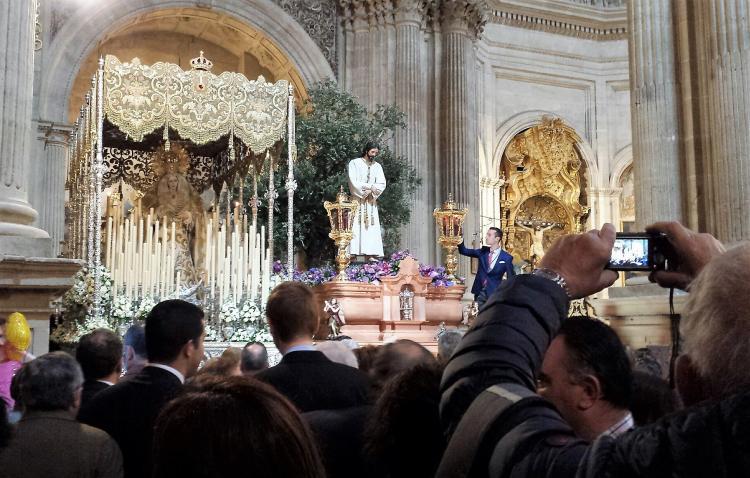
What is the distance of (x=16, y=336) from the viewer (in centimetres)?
492

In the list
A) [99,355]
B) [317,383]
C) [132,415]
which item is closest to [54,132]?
[99,355]

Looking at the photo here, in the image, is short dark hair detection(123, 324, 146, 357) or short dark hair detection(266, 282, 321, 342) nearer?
short dark hair detection(266, 282, 321, 342)

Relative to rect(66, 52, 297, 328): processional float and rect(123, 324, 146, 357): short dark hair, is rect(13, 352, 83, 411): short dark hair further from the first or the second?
rect(66, 52, 297, 328): processional float

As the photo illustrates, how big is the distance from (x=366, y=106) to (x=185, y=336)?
1288 cm

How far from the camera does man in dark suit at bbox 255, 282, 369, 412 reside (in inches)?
112

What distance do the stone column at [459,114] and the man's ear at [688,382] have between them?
1448 cm

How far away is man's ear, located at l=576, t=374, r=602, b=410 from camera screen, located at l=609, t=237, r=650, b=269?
388 millimetres

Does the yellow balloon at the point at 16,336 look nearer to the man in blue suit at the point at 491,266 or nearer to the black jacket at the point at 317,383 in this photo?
the black jacket at the point at 317,383

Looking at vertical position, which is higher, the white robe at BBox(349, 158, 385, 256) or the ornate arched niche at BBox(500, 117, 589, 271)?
the ornate arched niche at BBox(500, 117, 589, 271)

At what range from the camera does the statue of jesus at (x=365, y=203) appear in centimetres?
1173

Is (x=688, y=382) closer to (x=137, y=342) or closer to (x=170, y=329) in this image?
(x=170, y=329)

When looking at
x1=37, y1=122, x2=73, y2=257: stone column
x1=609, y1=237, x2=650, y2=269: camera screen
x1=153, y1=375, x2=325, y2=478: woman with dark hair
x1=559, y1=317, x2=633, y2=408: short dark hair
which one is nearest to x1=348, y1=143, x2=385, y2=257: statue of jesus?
x1=37, y1=122, x2=73, y2=257: stone column

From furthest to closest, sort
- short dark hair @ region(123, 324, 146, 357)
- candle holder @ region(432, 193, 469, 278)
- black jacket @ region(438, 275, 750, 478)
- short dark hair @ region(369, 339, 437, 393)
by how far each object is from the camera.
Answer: candle holder @ region(432, 193, 469, 278) → short dark hair @ region(123, 324, 146, 357) → short dark hair @ region(369, 339, 437, 393) → black jacket @ region(438, 275, 750, 478)

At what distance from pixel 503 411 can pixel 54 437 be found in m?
1.84
